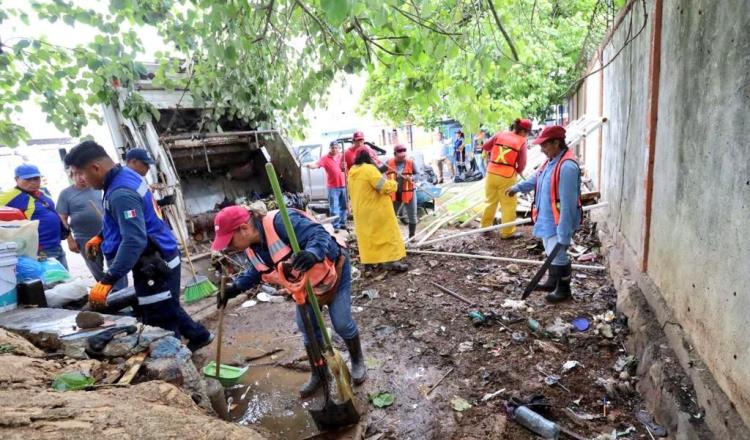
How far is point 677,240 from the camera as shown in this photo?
253 cm

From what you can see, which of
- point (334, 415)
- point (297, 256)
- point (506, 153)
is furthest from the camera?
point (506, 153)

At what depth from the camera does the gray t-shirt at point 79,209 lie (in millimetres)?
4480

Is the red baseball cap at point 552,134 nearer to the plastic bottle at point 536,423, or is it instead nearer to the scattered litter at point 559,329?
the scattered litter at point 559,329

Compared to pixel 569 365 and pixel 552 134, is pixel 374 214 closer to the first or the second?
pixel 552 134

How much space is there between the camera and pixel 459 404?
2.77 metres

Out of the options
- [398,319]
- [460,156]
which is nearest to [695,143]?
[398,319]

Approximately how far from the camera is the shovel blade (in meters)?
2.57

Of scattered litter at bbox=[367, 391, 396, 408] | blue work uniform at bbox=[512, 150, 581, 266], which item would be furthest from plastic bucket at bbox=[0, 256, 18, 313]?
blue work uniform at bbox=[512, 150, 581, 266]

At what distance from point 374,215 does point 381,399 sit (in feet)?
8.31

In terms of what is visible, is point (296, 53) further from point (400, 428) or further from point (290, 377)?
point (400, 428)

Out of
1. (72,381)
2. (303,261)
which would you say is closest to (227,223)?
(303,261)

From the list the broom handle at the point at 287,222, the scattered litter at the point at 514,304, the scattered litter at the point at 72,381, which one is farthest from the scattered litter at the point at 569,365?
the scattered litter at the point at 72,381

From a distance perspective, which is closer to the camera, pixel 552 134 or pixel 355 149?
pixel 552 134

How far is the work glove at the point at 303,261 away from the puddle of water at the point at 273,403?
46.2 inches
